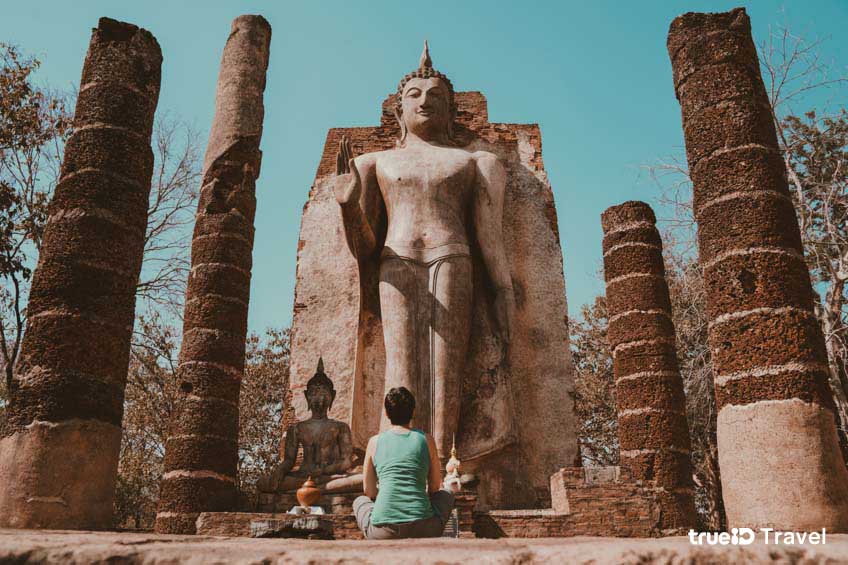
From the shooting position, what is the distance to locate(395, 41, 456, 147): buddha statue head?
25.8 feet

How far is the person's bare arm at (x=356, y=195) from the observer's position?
22.5 ft

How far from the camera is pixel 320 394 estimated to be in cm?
683

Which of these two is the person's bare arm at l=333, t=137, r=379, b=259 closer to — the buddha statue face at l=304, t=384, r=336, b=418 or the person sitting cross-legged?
the buddha statue face at l=304, t=384, r=336, b=418

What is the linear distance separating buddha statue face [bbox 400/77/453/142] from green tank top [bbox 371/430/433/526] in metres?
4.33

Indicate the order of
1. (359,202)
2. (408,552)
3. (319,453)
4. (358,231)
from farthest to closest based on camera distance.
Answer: (358,231), (359,202), (319,453), (408,552)

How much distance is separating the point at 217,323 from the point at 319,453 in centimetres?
314

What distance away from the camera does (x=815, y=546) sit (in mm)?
2188

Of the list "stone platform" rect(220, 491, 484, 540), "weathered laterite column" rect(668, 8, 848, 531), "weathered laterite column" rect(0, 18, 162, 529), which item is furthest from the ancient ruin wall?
"weathered laterite column" rect(0, 18, 162, 529)

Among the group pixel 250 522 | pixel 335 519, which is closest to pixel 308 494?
pixel 335 519

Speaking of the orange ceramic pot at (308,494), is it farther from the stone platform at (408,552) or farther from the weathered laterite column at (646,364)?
the weathered laterite column at (646,364)

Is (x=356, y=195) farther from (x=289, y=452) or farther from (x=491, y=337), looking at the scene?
(x=289, y=452)

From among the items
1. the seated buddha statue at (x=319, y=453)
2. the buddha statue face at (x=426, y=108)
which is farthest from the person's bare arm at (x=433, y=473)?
the buddha statue face at (x=426, y=108)

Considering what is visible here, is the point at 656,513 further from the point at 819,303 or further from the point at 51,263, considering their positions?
the point at 819,303

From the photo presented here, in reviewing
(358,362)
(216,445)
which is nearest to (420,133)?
(358,362)
